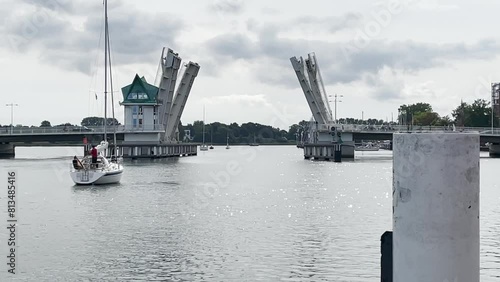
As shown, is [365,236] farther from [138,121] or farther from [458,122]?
[458,122]

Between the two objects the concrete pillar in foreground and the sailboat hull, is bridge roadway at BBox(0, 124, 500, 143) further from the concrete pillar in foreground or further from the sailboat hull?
the concrete pillar in foreground

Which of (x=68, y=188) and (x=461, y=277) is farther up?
(x=461, y=277)

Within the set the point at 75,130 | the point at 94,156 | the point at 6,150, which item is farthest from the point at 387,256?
the point at 6,150

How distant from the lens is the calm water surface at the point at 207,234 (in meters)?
16.1

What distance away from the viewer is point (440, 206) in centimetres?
335

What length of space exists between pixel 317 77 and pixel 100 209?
59.1 m

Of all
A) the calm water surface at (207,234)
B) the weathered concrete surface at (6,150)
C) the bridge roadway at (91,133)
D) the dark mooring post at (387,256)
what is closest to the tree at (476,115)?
the bridge roadway at (91,133)

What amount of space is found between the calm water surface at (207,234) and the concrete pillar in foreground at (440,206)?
1201cm

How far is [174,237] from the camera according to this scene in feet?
71.0

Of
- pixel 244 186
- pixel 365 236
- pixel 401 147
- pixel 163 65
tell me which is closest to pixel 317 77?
pixel 163 65

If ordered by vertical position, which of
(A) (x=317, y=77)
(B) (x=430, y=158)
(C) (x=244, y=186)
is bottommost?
(C) (x=244, y=186)

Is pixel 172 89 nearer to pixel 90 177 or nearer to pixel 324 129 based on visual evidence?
pixel 324 129

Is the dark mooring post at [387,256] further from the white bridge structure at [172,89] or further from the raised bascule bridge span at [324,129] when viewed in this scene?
the white bridge structure at [172,89]

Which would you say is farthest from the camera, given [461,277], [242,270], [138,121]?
[138,121]
